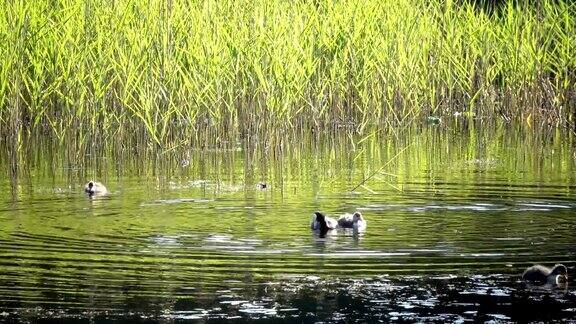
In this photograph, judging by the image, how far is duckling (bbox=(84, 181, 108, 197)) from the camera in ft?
38.3

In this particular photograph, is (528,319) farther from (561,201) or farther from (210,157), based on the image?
(210,157)

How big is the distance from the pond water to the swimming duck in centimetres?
19

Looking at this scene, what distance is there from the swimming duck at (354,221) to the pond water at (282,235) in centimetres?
19

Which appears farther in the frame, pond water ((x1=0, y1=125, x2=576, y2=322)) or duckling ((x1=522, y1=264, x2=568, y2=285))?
duckling ((x1=522, y1=264, x2=568, y2=285))

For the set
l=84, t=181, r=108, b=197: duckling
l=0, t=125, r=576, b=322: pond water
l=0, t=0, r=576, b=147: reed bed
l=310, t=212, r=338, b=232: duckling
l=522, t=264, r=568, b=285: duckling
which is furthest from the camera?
l=0, t=0, r=576, b=147: reed bed

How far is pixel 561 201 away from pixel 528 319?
4440 millimetres

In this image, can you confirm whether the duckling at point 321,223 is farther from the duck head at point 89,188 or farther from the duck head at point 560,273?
the duck head at point 89,188

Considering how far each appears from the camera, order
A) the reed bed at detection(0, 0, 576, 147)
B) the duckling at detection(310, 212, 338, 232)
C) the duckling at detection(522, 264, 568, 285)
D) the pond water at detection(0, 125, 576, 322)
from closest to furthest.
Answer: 1. the pond water at detection(0, 125, 576, 322)
2. the duckling at detection(522, 264, 568, 285)
3. the duckling at detection(310, 212, 338, 232)
4. the reed bed at detection(0, 0, 576, 147)

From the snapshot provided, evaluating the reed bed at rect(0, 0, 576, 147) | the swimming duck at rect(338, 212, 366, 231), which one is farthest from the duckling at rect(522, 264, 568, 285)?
the reed bed at rect(0, 0, 576, 147)

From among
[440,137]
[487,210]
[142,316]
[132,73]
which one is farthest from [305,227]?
[440,137]

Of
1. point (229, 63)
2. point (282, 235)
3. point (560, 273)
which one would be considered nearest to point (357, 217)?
point (282, 235)

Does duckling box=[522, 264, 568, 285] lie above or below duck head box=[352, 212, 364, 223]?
below

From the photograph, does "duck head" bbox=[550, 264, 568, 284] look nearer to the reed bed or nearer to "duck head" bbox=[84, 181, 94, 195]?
"duck head" bbox=[84, 181, 94, 195]

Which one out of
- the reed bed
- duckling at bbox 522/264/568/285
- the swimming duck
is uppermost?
the reed bed
